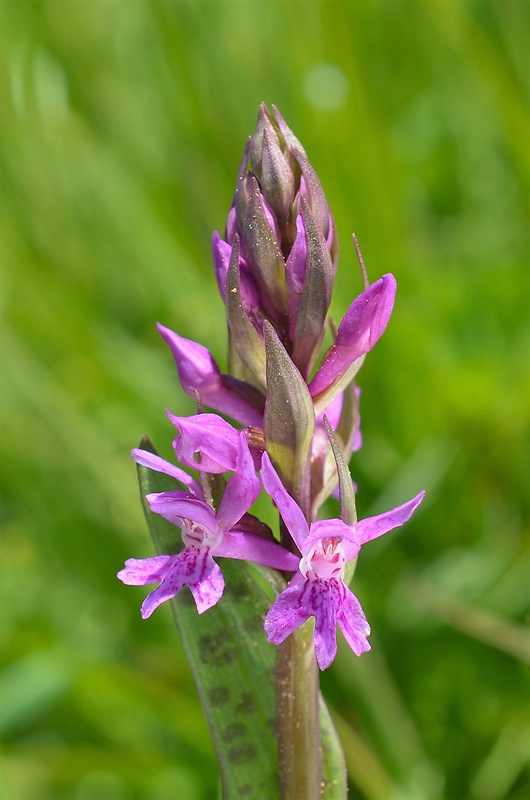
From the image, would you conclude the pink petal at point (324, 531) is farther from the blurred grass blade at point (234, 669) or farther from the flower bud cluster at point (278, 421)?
the blurred grass blade at point (234, 669)

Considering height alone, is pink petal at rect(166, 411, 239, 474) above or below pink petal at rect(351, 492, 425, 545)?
above

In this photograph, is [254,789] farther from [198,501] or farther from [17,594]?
[17,594]

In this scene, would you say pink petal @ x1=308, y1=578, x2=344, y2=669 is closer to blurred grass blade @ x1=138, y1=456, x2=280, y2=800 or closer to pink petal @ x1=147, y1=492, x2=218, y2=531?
pink petal @ x1=147, y1=492, x2=218, y2=531

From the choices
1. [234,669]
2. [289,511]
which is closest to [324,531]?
[289,511]

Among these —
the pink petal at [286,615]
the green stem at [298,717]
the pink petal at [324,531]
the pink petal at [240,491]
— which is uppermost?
the pink petal at [240,491]

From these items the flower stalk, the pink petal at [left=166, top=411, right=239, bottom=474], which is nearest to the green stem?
the flower stalk

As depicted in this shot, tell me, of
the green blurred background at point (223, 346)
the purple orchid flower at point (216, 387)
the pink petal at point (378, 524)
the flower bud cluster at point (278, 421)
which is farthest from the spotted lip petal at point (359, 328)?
the green blurred background at point (223, 346)

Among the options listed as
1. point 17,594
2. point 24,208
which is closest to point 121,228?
point 24,208
